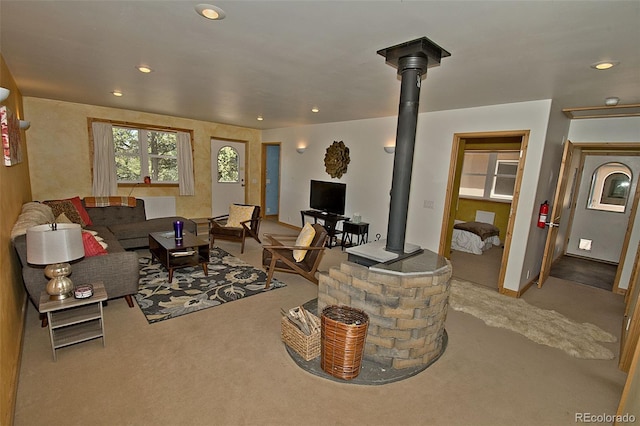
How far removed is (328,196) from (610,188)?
5.51 m

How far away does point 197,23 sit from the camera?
6.41 ft

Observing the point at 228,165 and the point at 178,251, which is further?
the point at 228,165

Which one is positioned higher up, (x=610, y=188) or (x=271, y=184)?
(x=610, y=188)

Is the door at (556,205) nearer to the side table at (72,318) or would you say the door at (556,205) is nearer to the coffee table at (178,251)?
the coffee table at (178,251)

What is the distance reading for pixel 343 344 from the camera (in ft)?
6.72

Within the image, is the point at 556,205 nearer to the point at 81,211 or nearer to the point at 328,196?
the point at 328,196

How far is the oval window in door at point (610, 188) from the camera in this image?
5.48m

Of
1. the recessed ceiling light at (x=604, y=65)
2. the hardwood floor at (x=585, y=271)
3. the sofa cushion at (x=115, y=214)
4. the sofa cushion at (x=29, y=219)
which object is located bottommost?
the hardwood floor at (x=585, y=271)

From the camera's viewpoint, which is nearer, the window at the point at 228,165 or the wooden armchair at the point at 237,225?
the wooden armchair at the point at 237,225

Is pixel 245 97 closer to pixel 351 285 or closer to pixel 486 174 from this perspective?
pixel 351 285

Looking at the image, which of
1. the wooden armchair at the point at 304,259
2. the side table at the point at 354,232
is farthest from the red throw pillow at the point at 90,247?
the side table at the point at 354,232

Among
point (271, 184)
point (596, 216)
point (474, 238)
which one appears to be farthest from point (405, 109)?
point (271, 184)

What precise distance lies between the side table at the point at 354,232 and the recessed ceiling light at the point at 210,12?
3.84m

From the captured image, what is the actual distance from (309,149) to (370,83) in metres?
3.40
